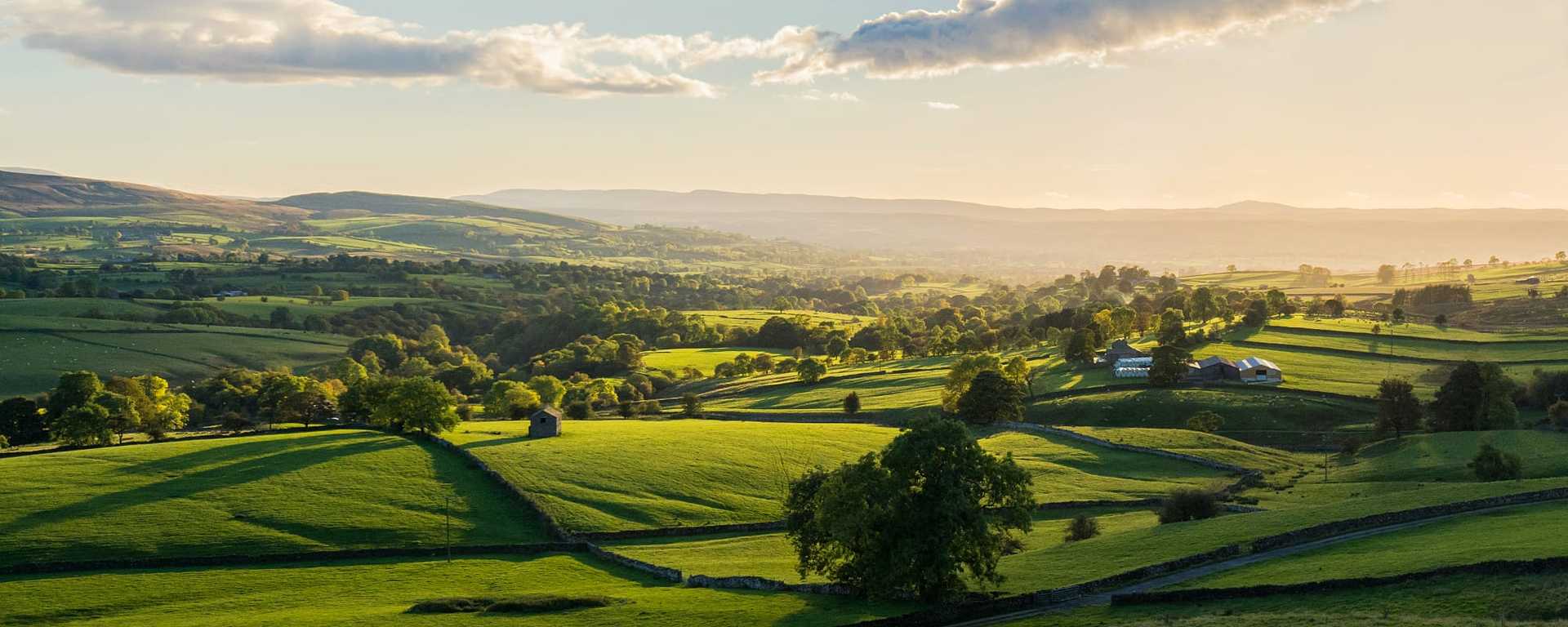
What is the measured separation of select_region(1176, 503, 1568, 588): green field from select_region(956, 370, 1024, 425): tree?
54.0 meters

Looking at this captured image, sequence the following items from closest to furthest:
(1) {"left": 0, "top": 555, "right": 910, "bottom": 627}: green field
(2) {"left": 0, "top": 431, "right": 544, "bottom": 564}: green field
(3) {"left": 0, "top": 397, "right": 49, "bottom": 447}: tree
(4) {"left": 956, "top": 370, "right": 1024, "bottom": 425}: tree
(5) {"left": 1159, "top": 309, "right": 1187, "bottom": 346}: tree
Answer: (1) {"left": 0, "top": 555, "right": 910, "bottom": 627}: green field
(2) {"left": 0, "top": 431, "right": 544, "bottom": 564}: green field
(3) {"left": 0, "top": 397, "right": 49, "bottom": 447}: tree
(4) {"left": 956, "top": 370, "right": 1024, "bottom": 425}: tree
(5) {"left": 1159, "top": 309, "right": 1187, "bottom": 346}: tree

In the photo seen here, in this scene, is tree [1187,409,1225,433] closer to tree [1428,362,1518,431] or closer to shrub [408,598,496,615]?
A: tree [1428,362,1518,431]

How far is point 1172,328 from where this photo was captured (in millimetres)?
140000

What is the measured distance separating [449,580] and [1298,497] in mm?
53303

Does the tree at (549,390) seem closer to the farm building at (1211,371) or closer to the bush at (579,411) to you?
the bush at (579,411)

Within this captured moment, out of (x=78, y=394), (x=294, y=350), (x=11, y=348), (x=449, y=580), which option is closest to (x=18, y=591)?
(x=449, y=580)

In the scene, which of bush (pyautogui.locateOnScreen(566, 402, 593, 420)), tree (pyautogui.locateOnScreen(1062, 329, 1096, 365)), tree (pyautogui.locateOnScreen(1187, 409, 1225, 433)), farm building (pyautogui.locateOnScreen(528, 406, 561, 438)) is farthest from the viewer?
tree (pyautogui.locateOnScreen(1062, 329, 1096, 365))

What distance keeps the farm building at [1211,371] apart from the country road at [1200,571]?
70.8 meters

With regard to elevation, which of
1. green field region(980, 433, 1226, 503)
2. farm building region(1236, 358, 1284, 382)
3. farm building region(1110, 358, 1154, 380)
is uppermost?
farm building region(1236, 358, 1284, 382)

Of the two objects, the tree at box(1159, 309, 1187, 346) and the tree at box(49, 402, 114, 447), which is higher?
the tree at box(1159, 309, 1187, 346)

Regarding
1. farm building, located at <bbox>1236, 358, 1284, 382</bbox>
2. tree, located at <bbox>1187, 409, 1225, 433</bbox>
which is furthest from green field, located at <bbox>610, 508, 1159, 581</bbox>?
farm building, located at <bbox>1236, 358, 1284, 382</bbox>

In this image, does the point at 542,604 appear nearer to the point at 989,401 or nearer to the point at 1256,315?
the point at 989,401

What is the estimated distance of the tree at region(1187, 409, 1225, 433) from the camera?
106 metres

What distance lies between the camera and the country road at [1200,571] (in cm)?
4575
